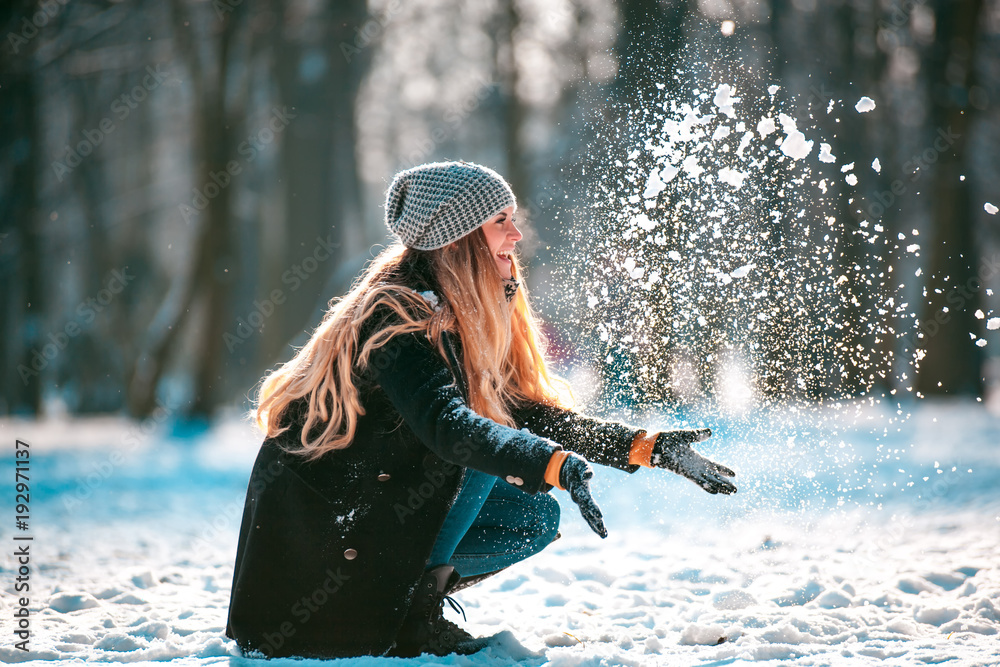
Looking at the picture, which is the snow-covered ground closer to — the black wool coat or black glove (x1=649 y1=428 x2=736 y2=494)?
the black wool coat

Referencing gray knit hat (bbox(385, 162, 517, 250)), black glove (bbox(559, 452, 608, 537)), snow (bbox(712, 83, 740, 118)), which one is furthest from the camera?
snow (bbox(712, 83, 740, 118))

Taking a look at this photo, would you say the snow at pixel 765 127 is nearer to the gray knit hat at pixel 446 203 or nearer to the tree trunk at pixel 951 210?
the gray knit hat at pixel 446 203

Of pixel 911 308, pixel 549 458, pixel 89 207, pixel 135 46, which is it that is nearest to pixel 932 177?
pixel 911 308

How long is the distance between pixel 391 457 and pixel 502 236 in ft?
2.54

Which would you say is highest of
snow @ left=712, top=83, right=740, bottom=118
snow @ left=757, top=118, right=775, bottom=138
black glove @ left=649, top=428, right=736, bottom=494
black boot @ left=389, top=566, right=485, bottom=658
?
snow @ left=757, top=118, right=775, bottom=138

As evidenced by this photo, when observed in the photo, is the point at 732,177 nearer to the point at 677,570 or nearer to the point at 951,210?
the point at 677,570

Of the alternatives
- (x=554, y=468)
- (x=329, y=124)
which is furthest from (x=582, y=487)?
(x=329, y=124)

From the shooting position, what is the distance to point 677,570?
12.6 ft

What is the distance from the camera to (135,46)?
11.9 m

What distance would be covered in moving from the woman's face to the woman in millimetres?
65

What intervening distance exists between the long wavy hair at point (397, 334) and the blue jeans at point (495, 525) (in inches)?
9.7

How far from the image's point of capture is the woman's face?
9.01 feet

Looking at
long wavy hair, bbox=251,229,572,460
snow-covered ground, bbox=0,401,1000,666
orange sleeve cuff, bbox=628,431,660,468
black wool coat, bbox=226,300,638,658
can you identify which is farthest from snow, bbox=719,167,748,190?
black wool coat, bbox=226,300,638,658

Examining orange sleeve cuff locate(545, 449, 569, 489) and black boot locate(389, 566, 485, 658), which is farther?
black boot locate(389, 566, 485, 658)
